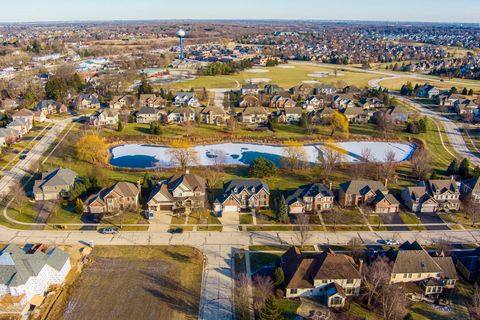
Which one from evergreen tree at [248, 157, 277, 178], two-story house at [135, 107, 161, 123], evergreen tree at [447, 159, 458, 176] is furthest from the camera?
two-story house at [135, 107, 161, 123]

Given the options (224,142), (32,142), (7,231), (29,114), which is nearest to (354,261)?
(7,231)

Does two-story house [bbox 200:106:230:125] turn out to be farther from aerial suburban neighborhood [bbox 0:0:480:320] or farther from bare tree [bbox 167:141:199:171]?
bare tree [bbox 167:141:199:171]

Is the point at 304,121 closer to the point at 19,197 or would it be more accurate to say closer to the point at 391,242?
the point at 391,242

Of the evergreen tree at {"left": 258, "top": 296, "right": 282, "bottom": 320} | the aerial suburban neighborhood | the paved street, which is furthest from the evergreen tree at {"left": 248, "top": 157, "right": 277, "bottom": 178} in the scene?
the paved street

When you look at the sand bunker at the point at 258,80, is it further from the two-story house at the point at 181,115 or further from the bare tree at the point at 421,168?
the bare tree at the point at 421,168

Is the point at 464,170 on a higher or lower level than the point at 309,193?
lower

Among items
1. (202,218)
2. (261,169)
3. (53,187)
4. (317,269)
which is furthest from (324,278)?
(53,187)

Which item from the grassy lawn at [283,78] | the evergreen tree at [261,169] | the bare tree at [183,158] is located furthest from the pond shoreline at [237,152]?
the grassy lawn at [283,78]
